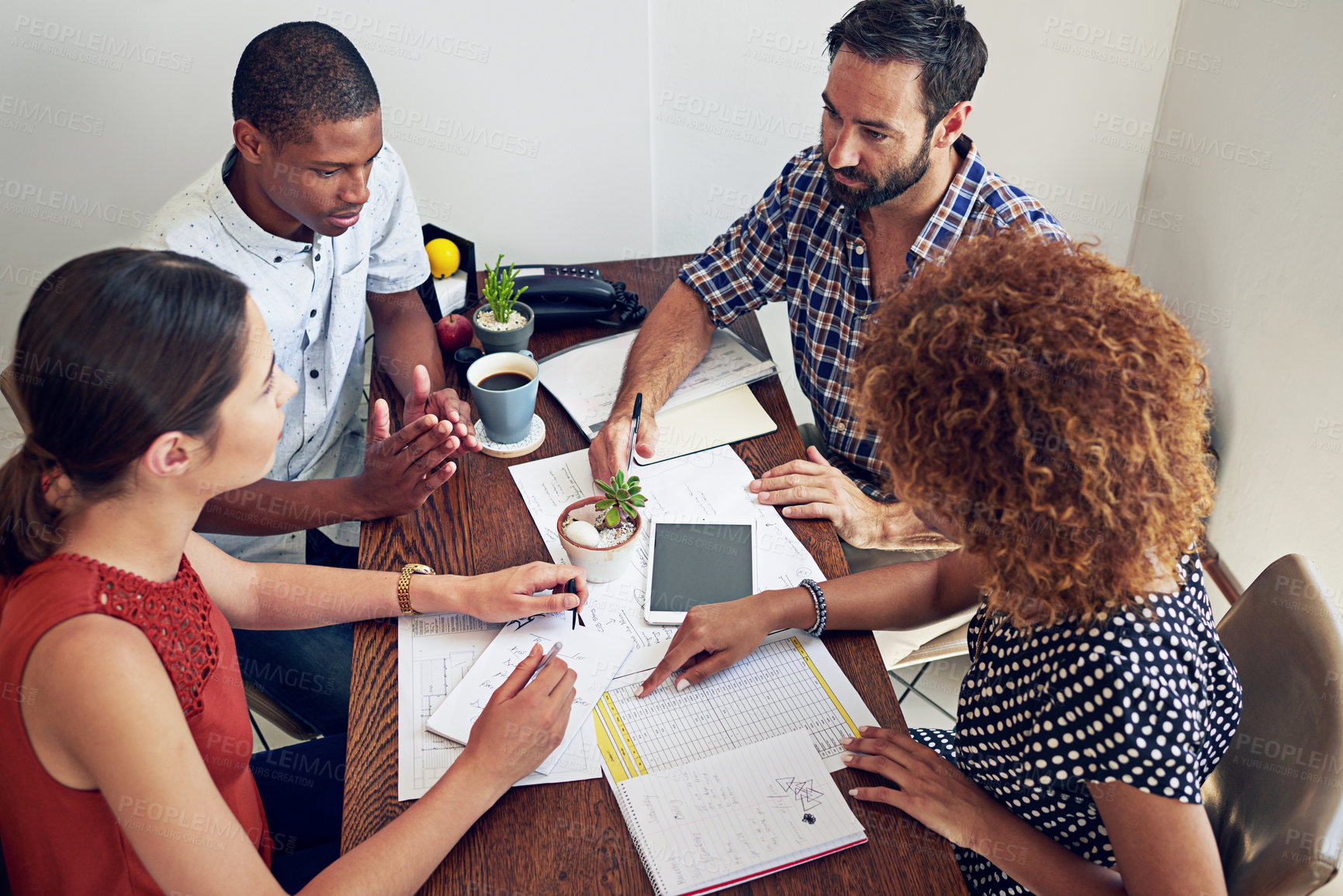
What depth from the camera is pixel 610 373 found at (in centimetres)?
174

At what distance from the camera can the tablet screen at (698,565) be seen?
1.26 m

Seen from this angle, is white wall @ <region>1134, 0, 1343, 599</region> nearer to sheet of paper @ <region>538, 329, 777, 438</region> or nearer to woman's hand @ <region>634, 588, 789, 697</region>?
sheet of paper @ <region>538, 329, 777, 438</region>

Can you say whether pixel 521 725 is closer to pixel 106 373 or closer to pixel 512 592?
pixel 512 592

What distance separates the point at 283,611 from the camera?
1273mm

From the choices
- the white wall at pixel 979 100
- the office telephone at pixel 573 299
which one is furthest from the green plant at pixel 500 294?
the white wall at pixel 979 100

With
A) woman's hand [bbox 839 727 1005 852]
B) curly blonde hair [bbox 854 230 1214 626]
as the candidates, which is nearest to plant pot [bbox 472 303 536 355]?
curly blonde hair [bbox 854 230 1214 626]

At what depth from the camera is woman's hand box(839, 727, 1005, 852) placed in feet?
3.33

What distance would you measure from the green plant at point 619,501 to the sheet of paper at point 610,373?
0.29 metres

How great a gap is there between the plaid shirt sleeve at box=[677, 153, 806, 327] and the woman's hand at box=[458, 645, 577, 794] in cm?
93

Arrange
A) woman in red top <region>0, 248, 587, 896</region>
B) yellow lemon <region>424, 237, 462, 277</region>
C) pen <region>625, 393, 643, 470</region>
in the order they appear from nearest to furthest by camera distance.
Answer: woman in red top <region>0, 248, 587, 896</region> → pen <region>625, 393, 643, 470</region> → yellow lemon <region>424, 237, 462, 277</region>

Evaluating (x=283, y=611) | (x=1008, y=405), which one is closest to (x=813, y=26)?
(x=1008, y=405)

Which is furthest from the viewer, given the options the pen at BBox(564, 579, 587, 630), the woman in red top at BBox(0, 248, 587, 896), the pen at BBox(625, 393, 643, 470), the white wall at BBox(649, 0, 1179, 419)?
the white wall at BBox(649, 0, 1179, 419)

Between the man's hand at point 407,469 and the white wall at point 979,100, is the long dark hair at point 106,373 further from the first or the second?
the white wall at point 979,100

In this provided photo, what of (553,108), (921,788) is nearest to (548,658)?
(921,788)
